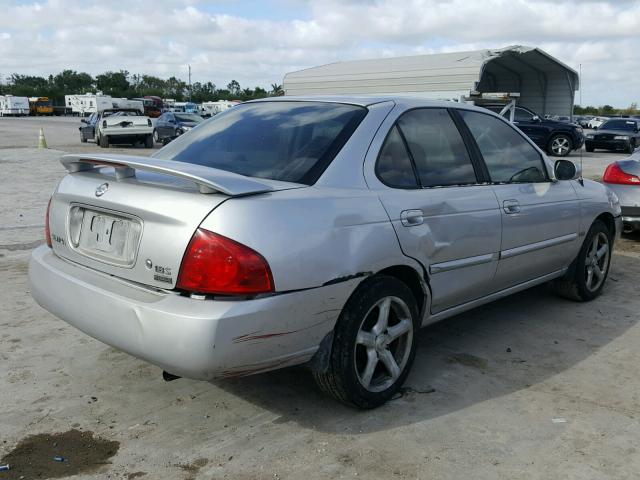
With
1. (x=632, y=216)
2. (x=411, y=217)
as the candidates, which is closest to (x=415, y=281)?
(x=411, y=217)

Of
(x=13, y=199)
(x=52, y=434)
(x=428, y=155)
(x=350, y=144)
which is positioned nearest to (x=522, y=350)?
(x=428, y=155)

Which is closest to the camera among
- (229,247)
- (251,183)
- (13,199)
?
(229,247)

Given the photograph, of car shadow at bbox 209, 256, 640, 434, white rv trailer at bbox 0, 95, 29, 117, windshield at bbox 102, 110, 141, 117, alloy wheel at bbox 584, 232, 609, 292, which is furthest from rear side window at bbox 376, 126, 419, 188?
white rv trailer at bbox 0, 95, 29, 117

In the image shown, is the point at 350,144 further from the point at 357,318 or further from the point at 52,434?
the point at 52,434

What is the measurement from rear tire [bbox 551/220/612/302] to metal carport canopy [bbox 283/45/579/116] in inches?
622

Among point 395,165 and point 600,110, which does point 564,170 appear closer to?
point 395,165

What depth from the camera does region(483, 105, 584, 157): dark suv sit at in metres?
22.3

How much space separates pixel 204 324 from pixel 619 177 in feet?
20.6

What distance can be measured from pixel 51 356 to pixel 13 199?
7029mm

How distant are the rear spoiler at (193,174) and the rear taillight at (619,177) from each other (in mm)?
5703

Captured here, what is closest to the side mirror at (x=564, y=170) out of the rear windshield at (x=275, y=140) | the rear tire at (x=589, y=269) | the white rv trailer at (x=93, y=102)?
the rear tire at (x=589, y=269)

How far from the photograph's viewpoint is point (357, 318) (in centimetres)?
312

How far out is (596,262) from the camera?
536cm

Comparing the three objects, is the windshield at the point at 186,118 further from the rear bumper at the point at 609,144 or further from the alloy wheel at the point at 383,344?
the alloy wheel at the point at 383,344
